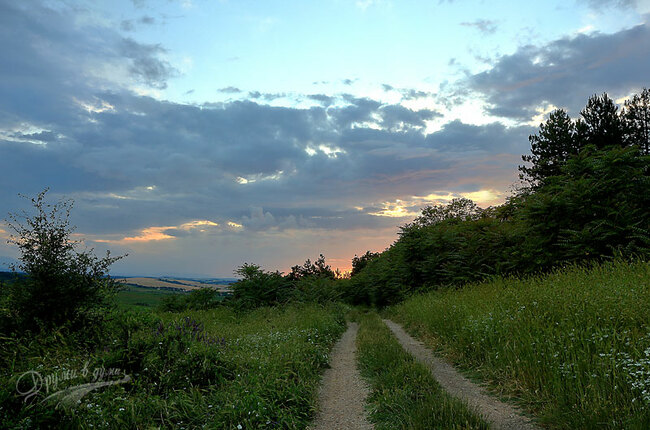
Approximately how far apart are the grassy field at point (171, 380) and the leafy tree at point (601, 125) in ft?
111

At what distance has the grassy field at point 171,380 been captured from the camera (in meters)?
4.92

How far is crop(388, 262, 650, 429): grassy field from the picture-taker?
14.3 ft

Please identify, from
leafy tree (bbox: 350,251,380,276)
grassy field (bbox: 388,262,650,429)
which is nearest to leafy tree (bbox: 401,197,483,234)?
leafy tree (bbox: 350,251,380,276)

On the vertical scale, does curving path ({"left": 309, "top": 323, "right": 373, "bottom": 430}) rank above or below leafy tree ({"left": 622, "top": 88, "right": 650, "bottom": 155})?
below

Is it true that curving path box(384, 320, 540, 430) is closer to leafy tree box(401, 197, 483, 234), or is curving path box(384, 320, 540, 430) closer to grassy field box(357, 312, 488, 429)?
grassy field box(357, 312, 488, 429)

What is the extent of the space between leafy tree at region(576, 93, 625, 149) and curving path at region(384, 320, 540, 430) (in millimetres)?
31557

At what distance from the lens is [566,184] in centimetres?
1477

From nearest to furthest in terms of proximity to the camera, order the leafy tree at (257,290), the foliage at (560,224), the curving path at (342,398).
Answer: the curving path at (342,398)
the foliage at (560,224)
the leafy tree at (257,290)

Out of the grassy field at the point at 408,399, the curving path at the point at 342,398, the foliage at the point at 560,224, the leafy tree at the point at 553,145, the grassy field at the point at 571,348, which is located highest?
the leafy tree at the point at 553,145

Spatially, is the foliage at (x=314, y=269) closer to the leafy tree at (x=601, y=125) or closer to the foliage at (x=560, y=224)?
the foliage at (x=560, y=224)

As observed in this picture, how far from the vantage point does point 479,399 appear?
19.1 feet

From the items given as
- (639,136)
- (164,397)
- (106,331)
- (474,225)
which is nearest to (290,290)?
(474,225)

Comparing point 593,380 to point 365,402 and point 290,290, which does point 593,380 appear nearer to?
point 365,402

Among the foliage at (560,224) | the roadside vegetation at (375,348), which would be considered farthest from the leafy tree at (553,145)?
the roadside vegetation at (375,348)
